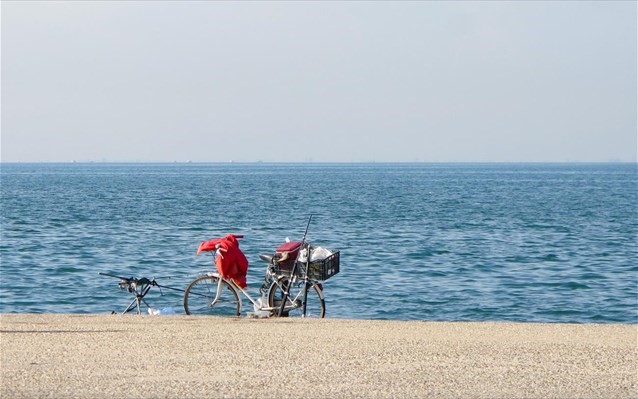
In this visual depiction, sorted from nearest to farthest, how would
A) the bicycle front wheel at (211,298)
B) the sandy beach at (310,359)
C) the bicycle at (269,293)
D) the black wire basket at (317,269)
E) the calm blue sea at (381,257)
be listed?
1. the sandy beach at (310,359)
2. the black wire basket at (317,269)
3. the bicycle at (269,293)
4. the bicycle front wheel at (211,298)
5. the calm blue sea at (381,257)

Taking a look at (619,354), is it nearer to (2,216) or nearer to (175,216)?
(175,216)

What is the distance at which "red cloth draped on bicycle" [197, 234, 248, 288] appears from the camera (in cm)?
1501

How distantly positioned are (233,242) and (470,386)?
637 cm

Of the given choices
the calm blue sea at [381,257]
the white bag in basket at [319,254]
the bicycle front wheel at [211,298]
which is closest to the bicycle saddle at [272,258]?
the white bag in basket at [319,254]

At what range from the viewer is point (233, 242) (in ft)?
49.5

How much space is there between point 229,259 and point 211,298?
36.0 inches

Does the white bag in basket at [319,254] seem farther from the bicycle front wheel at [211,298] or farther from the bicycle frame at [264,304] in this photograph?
the bicycle front wheel at [211,298]

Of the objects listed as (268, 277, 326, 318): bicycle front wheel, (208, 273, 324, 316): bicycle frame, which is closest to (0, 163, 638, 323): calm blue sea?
(268, 277, 326, 318): bicycle front wheel

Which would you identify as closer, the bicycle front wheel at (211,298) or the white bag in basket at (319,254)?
the white bag in basket at (319,254)

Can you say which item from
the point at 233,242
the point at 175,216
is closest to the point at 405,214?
the point at 175,216

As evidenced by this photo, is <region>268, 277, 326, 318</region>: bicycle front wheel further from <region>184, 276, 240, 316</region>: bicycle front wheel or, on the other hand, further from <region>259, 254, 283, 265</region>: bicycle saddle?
<region>184, 276, 240, 316</region>: bicycle front wheel

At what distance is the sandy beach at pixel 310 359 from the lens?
9.20 m

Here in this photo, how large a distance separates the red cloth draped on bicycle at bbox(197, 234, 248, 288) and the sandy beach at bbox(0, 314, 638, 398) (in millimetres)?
1186

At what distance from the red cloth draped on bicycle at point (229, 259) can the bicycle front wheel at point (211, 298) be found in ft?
0.55
